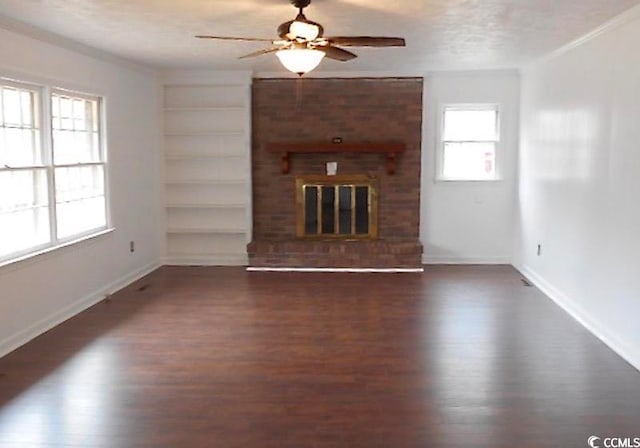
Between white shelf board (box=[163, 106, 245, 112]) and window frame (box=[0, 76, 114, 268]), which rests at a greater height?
white shelf board (box=[163, 106, 245, 112])

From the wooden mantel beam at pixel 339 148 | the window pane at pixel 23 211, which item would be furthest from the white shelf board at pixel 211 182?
the window pane at pixel 23 211

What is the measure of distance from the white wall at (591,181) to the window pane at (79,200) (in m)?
4.54

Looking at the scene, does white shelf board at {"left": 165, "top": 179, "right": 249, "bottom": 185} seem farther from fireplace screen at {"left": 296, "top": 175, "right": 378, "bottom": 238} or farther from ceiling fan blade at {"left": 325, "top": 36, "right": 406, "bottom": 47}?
ceiling fan blade at {"left": 325, "top": 36, "right": 406, "bottom": 47}

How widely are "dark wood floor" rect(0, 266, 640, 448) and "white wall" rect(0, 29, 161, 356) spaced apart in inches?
Answer: 9.1

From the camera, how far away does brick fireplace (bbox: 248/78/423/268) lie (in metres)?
7.79

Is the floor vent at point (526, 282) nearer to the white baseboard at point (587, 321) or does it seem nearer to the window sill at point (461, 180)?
the white baseboard at point (587, 321)

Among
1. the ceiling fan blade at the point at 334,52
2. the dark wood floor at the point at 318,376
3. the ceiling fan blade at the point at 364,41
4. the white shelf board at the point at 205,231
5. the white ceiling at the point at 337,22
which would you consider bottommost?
the dark wood floor at the point at 318,376

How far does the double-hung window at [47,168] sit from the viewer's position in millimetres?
4668

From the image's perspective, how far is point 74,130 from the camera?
5.79 m

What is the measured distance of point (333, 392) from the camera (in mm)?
3783

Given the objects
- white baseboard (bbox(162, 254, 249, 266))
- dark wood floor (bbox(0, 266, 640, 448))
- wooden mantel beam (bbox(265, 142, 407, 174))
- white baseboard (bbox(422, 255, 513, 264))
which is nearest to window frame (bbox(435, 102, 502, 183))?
wooden mantel beam (bbox(265, 142, 407, 174))

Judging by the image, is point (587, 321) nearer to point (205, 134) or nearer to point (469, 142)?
point (469, 142)

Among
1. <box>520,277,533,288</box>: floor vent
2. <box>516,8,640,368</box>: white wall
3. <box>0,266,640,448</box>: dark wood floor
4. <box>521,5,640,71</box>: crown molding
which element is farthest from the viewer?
<box>520,277,533,288</box>: floor vent

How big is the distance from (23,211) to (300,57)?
2.54 meters
